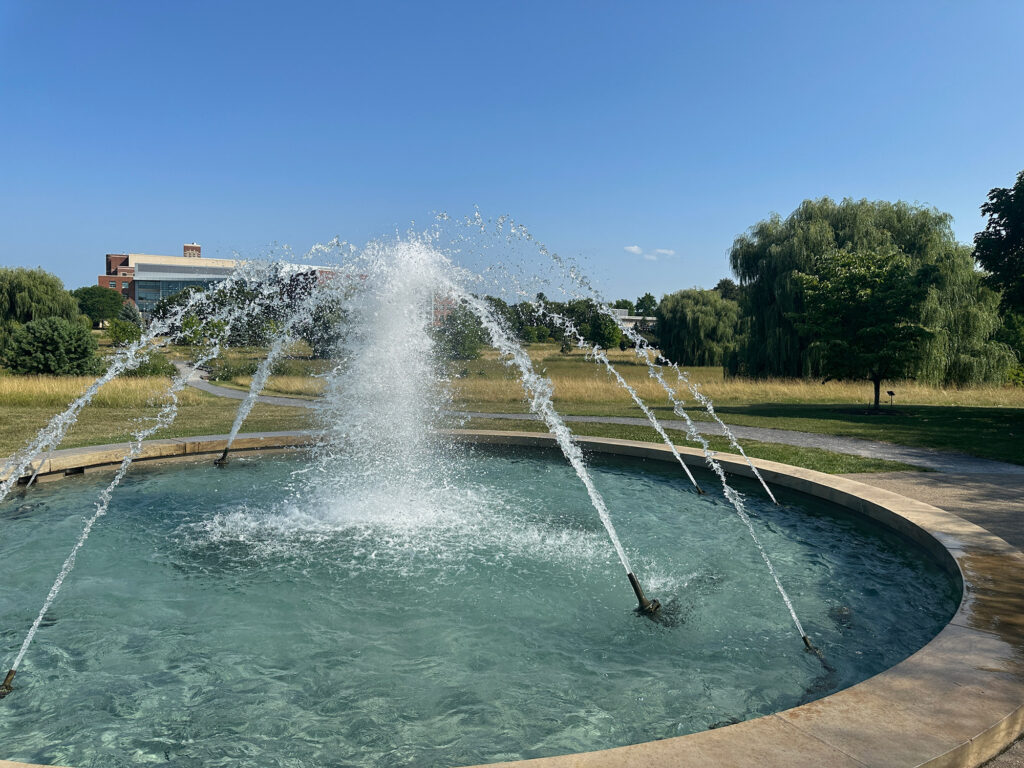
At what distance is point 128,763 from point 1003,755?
4.10 m

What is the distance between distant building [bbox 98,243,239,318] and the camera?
13175cm

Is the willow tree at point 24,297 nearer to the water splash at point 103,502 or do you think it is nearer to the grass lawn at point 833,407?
the water splash at point 103,502

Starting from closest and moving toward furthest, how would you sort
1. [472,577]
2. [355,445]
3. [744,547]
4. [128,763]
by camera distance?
[128,763] → [472,577] → [744,547] → [355,445]

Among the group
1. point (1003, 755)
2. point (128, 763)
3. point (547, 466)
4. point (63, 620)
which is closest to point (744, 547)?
point (1003, 755)

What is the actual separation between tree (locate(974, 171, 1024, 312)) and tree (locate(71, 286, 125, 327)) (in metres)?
114

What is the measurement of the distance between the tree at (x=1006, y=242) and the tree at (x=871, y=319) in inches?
66.8

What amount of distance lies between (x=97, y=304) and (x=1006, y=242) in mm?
118949

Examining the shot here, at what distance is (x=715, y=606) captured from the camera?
524 centimetres

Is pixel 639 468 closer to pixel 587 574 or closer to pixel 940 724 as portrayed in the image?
pixel 587 574

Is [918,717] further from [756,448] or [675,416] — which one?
[675,416]

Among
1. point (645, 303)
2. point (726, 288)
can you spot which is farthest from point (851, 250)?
point (645, 303)

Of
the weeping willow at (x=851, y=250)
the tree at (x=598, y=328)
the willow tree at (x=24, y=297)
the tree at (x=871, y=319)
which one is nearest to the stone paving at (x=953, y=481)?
the tree at (x=871, y=319)

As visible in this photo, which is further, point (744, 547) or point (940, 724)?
point (744, 547)

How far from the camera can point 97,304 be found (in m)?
107
